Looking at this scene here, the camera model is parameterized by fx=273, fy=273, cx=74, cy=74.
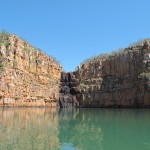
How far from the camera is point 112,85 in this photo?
290 feet

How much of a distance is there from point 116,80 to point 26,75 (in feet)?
A: 94.1

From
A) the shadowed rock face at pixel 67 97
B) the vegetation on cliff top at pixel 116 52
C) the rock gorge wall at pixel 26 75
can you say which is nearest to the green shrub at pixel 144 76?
the vegetation on cliff top at pixel 116 52

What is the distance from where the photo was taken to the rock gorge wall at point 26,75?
244 ft

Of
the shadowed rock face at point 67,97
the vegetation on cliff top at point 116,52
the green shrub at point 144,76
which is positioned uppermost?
the vegetation on cliff top at point 116,52

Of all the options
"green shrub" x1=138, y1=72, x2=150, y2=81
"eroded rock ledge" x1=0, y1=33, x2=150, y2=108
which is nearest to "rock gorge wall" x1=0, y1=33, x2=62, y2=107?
"eroded rock ledge" x1=0, y1=33, x2=150, y2=108

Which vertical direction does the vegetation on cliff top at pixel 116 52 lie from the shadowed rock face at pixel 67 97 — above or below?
above

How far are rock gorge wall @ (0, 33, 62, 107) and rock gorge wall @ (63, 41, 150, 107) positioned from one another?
720 centimetres

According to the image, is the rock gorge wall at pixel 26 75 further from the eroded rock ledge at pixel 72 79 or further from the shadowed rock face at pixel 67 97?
the shadowed rock face at pixel 67 97

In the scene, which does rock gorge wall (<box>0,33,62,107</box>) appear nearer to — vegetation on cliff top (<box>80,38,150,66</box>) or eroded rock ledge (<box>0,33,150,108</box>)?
eroded rock ledge (<box>0,33,150,108</box>)

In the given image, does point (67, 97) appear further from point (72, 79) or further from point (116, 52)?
point (116, 52)

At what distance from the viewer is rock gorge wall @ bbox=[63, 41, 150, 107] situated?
78812 mm

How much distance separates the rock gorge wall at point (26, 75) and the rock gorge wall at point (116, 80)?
720 cm

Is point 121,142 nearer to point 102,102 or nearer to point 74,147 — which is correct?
point 74,147

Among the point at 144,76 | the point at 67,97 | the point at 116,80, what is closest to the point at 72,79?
the point at 67,97
